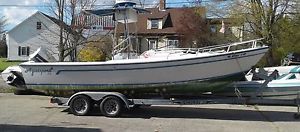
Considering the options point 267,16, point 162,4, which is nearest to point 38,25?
point 162,4

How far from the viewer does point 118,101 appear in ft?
→ 45.0

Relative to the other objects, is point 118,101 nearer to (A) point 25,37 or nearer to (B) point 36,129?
(B) point 36,129

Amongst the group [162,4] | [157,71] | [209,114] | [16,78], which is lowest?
[209,114]

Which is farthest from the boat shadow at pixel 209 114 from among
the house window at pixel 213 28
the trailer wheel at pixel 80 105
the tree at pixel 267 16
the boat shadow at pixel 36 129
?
the house window at pixel 213 28

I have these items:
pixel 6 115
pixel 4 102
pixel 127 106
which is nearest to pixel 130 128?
pixel 127 106

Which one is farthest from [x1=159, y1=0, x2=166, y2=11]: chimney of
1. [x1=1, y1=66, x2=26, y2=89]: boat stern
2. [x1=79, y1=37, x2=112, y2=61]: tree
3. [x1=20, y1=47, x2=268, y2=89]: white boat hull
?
[x1=20, y1=47, x2=268, y2=89]: white boat hull

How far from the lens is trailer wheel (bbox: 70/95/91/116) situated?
1399cm

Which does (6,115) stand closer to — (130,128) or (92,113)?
(92,113)

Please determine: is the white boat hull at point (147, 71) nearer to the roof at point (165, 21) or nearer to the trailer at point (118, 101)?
the trailer at point (118, 101)

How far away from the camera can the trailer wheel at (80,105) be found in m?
14.0

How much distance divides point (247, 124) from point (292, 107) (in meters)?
4.19

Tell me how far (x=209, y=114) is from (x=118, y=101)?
2.88m

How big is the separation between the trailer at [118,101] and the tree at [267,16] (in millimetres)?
22503

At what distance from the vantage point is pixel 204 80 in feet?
45.0
